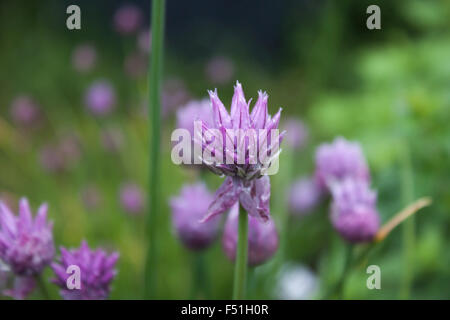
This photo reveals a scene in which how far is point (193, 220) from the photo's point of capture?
0.92 m

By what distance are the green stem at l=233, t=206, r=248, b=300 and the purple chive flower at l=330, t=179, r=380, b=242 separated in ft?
0.82

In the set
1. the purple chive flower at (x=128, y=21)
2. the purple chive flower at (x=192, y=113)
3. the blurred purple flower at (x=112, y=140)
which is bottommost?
the purple chive flower at (x=192, y=113)

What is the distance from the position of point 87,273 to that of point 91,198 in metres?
1.04

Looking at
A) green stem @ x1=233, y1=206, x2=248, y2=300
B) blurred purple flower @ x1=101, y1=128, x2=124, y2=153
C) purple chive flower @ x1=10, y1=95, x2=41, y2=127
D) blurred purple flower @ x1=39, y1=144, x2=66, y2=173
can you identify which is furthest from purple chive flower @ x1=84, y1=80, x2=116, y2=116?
green stem @ x1=233, y1=206, x2=248, y2=300

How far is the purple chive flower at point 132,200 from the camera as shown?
A: 1.59 meters

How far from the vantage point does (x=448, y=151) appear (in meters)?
1.14

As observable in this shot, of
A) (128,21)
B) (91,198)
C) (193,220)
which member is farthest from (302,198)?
(128,21)

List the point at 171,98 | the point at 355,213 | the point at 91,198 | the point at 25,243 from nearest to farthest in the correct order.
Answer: the point at 25,243
the point at 355,213
the point at 91,198
the point at 171,98

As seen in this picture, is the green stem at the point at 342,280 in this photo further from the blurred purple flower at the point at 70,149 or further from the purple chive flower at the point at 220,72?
the purple chive flower at the point at 220,72

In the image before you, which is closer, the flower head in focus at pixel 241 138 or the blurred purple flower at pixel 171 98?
the flower head in focus at pixel 241 138

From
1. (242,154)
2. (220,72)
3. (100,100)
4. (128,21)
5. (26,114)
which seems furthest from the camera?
(220,72)

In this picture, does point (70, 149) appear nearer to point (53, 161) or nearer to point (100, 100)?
point (53, 161)

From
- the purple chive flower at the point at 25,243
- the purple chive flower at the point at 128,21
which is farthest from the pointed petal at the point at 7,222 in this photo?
the purple chive flower at the point at 128,21

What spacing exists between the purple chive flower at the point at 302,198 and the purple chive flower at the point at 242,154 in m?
1.10
